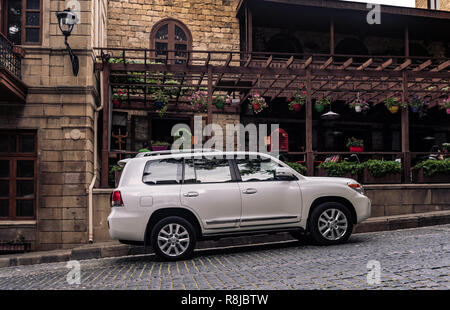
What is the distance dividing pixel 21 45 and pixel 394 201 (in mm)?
10112

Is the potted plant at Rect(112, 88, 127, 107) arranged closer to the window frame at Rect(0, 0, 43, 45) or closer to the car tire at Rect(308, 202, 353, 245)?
the window frame at Rect(0, 0, 43, 45)

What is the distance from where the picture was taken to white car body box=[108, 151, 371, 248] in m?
7.67

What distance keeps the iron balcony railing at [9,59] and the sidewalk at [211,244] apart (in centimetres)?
425

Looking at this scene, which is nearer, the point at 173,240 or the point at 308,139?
the point at 173,240

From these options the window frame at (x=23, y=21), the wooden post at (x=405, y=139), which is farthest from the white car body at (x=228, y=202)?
the window frame at (x=23, y=21)

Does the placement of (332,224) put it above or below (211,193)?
below

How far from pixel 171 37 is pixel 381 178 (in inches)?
350

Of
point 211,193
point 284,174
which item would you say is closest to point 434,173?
point 284,174

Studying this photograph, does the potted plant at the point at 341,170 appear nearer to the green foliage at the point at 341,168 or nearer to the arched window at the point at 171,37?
the green foliage at the point at 341,168

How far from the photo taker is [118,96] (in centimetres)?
1481

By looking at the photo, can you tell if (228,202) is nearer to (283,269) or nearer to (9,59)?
(283,269)
